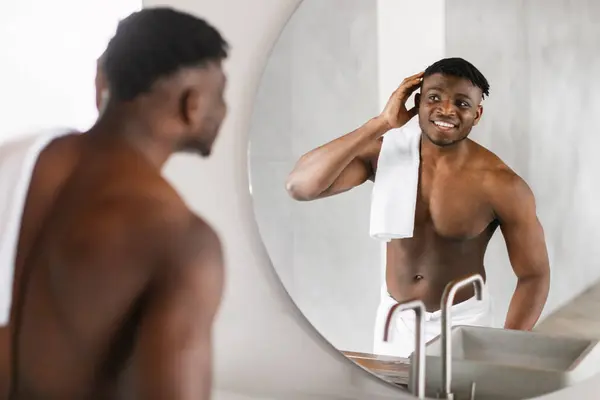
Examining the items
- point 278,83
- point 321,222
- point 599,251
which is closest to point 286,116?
point 278,83

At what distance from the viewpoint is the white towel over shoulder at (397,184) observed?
1080 millimetres

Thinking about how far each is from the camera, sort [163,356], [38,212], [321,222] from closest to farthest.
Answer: [163,356] < [38,212] < [321,222]

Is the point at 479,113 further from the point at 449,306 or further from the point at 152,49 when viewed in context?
the point at 152,49

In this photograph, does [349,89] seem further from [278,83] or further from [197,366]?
[197,366]

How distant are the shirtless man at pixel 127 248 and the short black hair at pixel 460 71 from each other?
0.31m

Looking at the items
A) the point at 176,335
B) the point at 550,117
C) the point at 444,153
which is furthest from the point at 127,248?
the point at 550,117

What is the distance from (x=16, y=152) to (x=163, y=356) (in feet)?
1.29

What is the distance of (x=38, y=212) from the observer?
1.03 m

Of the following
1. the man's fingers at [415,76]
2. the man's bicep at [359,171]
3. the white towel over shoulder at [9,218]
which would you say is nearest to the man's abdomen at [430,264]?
the man's bicep at [359,171]

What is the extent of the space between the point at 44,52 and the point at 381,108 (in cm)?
52

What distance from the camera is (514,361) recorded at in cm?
106

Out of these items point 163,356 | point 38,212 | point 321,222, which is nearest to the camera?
point 163,356

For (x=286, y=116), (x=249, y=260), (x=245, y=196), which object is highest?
(x=286, y=116)

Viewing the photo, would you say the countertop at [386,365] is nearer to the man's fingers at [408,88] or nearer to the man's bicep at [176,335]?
the man's bicep at [176,335]
